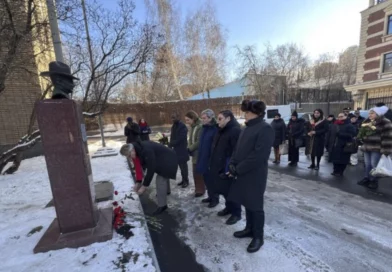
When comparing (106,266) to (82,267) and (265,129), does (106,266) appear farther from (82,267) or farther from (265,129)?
(265,129)

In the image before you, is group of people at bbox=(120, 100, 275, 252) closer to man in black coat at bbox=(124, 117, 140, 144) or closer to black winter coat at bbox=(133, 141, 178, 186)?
black winter coat at bbox=(133, 141, 178, 186)

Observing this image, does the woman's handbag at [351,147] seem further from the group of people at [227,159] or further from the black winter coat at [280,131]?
the group of people at [227,159]

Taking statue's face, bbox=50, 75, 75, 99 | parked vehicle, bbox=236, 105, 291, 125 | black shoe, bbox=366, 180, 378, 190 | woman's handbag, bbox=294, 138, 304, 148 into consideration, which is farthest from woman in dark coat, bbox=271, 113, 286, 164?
parked vehicle, bbox=236, 105, 291, 125

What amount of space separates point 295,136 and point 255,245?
448 centimetres

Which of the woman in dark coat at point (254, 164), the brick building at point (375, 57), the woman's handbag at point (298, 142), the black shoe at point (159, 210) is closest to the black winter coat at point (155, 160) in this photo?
the black shoe at point (159, 210)

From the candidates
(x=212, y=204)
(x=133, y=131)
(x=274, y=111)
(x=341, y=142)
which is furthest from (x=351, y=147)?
(x=274, y=111)

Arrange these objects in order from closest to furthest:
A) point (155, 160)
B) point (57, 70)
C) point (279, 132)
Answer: point (57, 70) < point (155, 160) < point (279, 132)

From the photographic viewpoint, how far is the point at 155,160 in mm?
3295

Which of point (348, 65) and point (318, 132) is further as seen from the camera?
point (348, 65)

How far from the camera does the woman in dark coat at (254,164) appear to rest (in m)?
2.37

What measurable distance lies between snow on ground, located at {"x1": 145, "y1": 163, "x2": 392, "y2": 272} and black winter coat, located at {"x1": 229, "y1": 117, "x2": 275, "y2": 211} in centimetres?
61

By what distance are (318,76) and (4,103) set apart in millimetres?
36384

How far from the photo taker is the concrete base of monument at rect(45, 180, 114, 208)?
3.87 meters

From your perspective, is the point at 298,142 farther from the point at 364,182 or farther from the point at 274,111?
the point at 274,111
